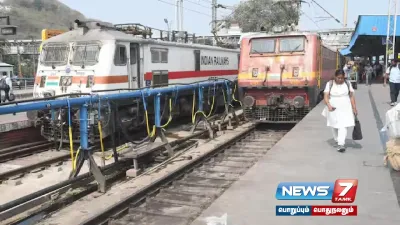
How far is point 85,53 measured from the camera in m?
11.6

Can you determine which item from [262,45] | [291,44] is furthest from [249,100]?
[291,44]

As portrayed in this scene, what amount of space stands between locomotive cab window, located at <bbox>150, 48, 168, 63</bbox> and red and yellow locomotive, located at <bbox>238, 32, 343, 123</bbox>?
8.46 feet

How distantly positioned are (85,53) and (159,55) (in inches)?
102

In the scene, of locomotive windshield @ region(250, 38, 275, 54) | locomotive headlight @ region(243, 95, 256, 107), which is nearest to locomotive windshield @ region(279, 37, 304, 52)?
locomotive windshield @ region(250, 38, 275, 54)

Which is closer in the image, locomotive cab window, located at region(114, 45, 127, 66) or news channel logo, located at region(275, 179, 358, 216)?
news channel logo, located at region(275, 179, 358, 216)

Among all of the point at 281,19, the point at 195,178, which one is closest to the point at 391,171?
the point at 195,178

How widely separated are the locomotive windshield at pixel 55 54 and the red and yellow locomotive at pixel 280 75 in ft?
16.6

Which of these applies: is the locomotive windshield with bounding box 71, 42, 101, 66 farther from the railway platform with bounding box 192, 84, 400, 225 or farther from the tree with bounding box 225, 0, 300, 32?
the tree with bounding box 225, 0, 300, 32

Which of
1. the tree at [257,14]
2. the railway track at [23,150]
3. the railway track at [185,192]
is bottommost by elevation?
the railway track at [23,150]

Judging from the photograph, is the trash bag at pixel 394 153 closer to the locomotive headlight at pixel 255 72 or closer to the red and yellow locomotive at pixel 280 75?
the red and yellow locomotive at pixel 280 75

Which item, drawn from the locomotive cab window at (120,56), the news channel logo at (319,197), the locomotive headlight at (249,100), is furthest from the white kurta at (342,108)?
the locomotive cab window at (120,56)

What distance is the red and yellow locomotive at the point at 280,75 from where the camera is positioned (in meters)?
12.0

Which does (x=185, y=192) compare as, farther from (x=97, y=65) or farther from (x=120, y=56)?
(x=120, y=56)

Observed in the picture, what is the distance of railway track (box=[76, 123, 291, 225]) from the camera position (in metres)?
5.48
